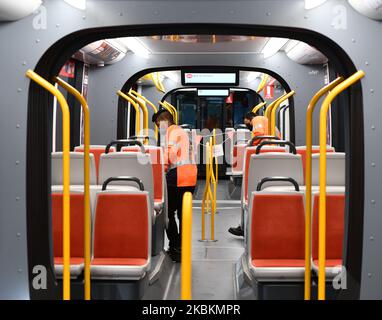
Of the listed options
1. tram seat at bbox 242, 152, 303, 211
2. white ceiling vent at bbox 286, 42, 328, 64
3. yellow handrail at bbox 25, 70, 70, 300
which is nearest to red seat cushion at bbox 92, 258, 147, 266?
yellow handrail at bbox 25, 70, 70, 300

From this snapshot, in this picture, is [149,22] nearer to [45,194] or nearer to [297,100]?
[45,194]

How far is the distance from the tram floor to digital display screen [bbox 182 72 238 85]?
226cm

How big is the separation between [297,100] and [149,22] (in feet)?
17.0

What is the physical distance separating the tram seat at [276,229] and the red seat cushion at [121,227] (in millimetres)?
821

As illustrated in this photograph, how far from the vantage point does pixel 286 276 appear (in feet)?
13.4

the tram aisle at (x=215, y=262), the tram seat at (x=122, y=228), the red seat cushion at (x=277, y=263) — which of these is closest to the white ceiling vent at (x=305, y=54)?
the tram aisle at (x=215, y=262)

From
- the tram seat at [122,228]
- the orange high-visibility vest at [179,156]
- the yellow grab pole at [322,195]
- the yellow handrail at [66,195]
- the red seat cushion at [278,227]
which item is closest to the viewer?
the yellow grab pole at [322,195]

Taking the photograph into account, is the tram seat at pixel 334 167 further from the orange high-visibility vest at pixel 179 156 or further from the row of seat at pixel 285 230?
the orange high-visibility vest at pixel 179 156

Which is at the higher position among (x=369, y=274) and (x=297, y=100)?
(x=297, y=100)

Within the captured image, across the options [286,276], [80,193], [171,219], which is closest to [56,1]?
[80,193]

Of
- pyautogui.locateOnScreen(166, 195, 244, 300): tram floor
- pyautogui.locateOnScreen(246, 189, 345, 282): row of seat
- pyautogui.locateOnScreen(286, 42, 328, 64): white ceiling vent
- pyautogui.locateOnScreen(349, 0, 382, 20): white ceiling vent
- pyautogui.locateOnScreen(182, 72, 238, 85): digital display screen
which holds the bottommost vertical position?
pyautogui.locateOnScreen(166, 195, 244, 300): tram floor

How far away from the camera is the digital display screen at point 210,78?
9.19 meters

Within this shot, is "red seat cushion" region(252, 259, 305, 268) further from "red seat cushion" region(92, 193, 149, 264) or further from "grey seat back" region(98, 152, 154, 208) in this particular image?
"grey seat back" region(98, 152, 154, 208)

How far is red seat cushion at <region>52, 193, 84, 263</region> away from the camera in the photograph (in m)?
4.33
